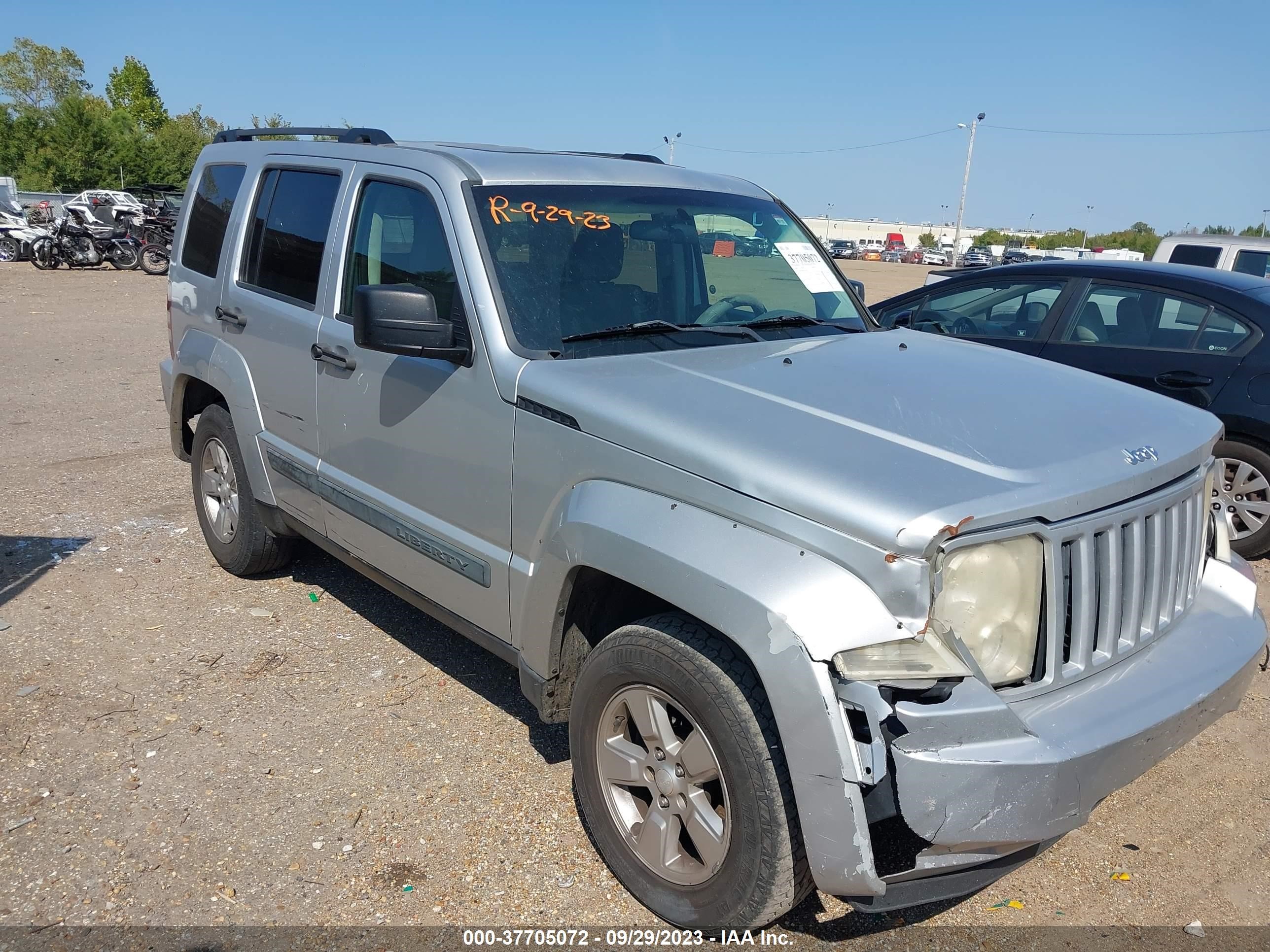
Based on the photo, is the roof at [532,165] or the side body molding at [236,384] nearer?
the roof at [532,165]

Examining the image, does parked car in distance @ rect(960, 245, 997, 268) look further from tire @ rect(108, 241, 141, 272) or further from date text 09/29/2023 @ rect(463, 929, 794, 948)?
date text 09/29/2023 @ rect(463, 929, 794, 948)

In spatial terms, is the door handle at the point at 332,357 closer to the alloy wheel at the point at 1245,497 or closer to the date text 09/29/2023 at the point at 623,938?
the date text 09/29/2023 at the point at 623,938

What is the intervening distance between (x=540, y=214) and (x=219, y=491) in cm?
266

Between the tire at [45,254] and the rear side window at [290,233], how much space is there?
23.9 metres

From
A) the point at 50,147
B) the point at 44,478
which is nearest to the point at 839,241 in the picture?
the point at 50,147

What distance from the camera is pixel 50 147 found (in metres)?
56.0

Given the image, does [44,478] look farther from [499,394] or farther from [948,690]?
[948,690]

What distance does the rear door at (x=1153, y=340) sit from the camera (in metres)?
5.86

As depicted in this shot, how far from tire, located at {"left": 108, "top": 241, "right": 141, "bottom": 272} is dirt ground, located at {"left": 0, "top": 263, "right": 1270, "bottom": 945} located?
22.8m

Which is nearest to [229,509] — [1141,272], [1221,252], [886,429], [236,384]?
[236,384]

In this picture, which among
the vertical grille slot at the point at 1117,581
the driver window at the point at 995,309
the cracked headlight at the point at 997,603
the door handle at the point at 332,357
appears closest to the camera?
the cracked headlight at the point at 997,603

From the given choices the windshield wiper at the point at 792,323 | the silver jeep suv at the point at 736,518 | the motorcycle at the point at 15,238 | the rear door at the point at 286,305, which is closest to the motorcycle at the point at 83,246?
the motorcycle at the point at 15,238

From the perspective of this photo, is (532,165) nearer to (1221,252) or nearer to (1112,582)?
(1112,582)

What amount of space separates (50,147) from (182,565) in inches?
2439
